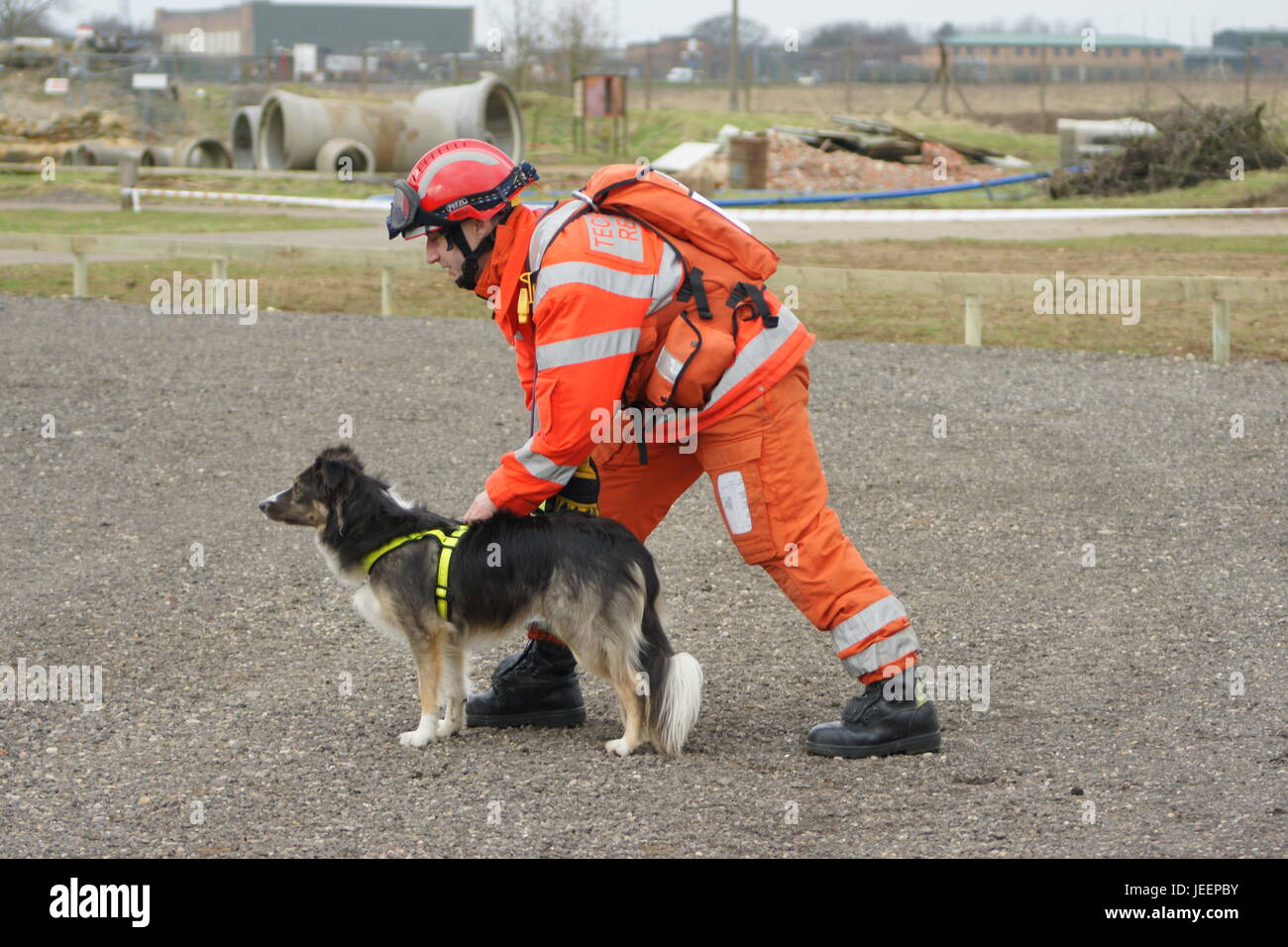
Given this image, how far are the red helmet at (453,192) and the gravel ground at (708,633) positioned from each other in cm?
183

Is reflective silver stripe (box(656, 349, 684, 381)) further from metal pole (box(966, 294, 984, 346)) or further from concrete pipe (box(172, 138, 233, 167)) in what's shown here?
concrete pipe (box(172, 138, 233, 167))

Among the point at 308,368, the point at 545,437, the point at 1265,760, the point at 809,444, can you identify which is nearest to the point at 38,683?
the point at 545,437

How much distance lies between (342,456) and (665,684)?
1418mm

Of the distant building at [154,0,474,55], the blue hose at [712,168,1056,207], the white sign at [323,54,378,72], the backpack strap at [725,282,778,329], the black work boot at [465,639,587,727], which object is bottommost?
the black work boot at [465,639,587,727]

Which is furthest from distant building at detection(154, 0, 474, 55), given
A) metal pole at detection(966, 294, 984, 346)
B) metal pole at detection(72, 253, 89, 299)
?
metal pole at detection(966, 294, 984, 346)

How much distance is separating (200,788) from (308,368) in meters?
8.05

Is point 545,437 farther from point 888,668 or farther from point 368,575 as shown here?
point 888,668

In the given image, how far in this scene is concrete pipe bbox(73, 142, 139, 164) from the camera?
114ft

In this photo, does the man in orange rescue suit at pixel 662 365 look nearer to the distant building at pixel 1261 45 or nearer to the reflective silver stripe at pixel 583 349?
the reflective silver stripe at pixel 583 349

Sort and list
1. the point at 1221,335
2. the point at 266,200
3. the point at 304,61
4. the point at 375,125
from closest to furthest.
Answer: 1. the point at 1221,335
2. the point at 266,200
3. the point at 375,125
4. the point at 304,61

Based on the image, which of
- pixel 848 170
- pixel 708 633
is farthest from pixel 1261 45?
pixel 708 633

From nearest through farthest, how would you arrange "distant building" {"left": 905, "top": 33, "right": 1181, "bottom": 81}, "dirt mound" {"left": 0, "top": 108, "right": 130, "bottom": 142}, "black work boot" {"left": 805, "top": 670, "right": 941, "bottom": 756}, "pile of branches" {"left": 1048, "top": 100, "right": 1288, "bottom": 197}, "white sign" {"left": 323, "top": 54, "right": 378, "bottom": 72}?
"black work boot" {"left": 805, "top": 670, "right": 941, "bottom": 756}
"pile of branches" {"left": 1048, "top": 100, "right": 1288, "bottom": 197}
"dirt mound" {"left": 0, "top": 108, "right": 130, "bottom": 142}
"distant building" {"left": 905, "top": 33, "right": 1181, "bottom": 81}
"white sign" {"left": 323, "top": 54, "right": 378, "bottom": 72}

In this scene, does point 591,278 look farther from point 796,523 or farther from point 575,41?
point 575,41

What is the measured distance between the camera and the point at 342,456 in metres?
5.16
